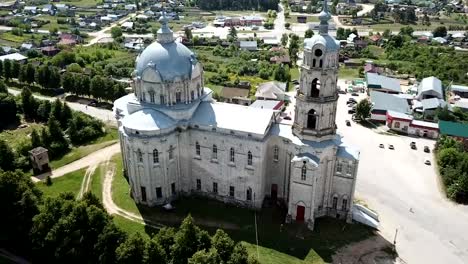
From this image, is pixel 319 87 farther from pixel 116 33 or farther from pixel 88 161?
pixel 116 33

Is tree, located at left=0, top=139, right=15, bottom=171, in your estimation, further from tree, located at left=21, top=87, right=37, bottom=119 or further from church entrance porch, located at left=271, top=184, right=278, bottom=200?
church entrance porch, located at left=271, top=184, right=278, bottom=200

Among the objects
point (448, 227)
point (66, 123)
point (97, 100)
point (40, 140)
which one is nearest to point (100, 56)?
point (97, 100)

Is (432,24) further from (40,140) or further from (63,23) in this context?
(40,140)

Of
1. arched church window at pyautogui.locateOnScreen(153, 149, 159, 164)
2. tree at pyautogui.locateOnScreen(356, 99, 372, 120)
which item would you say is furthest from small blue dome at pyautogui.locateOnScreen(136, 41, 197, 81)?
tree at pyautogui.locateOnScreen(356, 99, 372, 120)

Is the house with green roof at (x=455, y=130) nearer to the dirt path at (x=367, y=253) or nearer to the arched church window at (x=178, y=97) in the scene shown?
the dirt path at (x=367, y=253)

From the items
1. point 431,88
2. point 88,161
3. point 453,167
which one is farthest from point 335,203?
point 431,88
